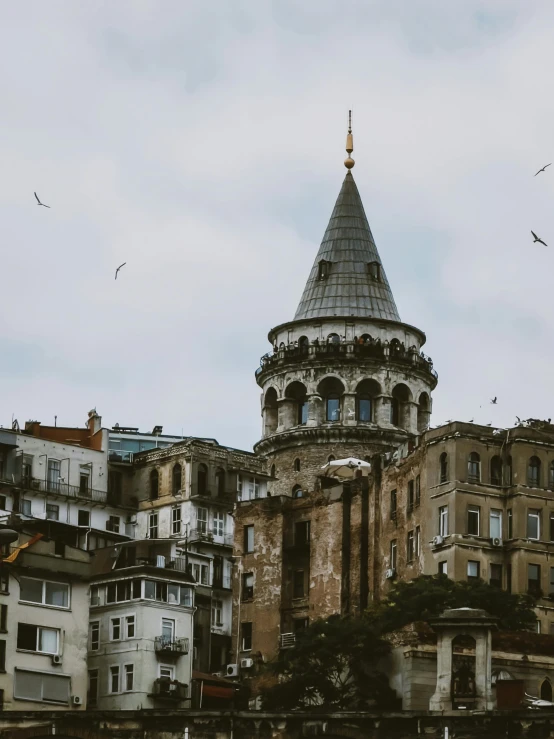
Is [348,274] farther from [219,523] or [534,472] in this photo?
[534,472]

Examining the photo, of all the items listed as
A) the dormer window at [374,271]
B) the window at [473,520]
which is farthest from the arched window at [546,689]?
the dormer window at [374,271]

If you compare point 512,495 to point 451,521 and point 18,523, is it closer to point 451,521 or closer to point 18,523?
point 451,521

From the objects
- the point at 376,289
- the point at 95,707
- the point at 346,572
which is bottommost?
the point at 95,707

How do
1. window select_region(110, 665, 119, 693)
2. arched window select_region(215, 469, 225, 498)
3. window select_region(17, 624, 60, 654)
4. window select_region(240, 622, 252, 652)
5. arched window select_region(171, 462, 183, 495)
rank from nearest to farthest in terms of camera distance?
window select_region(17, 624, 60, 654)
window select_region(110, 665, 119, 693)
window select_region(240, 622, 252, 652)
arched window select_region(171, 462, 183, 495)
arched window select_region(215, 469, 225, 498)

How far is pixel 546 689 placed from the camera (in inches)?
4134

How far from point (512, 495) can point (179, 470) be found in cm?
2925

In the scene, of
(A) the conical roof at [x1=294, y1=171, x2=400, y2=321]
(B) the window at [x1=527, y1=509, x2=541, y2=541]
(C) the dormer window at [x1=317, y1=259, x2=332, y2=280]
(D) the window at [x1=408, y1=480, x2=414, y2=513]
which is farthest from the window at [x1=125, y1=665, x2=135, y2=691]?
(C) the dormer window at [x1=317, y1=259, x2=332, y2=280]

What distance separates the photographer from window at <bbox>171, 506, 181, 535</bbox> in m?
137

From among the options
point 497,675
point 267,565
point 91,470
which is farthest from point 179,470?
point 497,675

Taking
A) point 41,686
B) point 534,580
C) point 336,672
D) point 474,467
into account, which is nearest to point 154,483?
point 474,467

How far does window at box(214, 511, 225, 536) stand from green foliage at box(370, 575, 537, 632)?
27.0m

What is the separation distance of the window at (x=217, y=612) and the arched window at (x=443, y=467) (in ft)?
66.3

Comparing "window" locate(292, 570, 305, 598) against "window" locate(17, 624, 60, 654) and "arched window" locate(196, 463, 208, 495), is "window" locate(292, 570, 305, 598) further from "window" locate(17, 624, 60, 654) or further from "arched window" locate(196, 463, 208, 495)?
"window" locate(17, 624, 60, 654)

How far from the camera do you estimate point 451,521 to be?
115m
